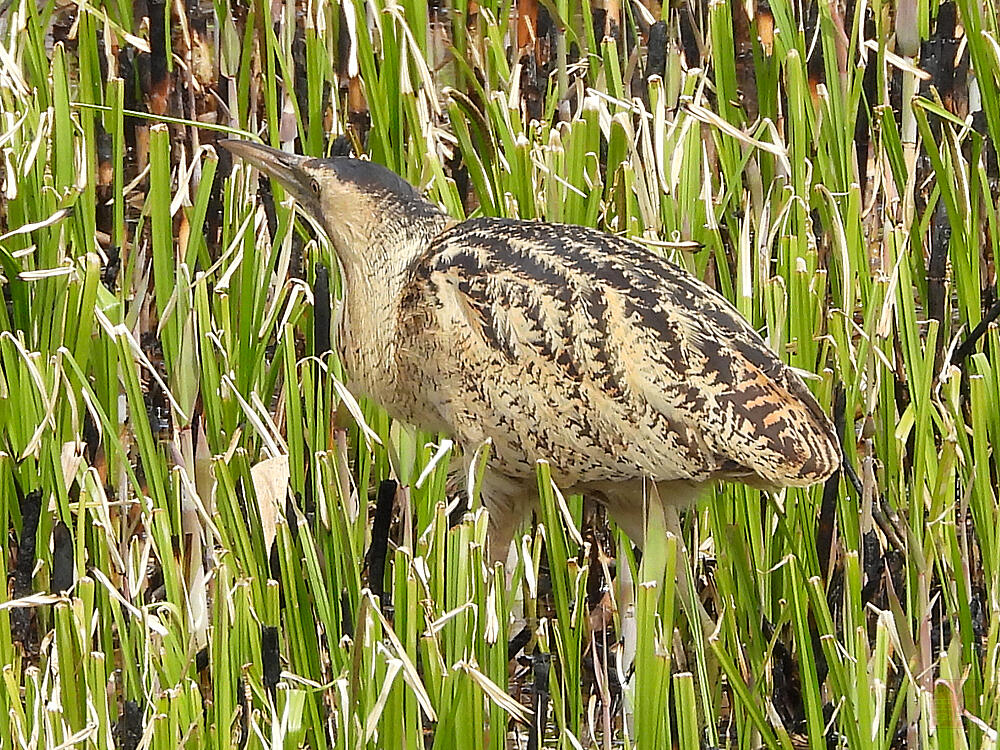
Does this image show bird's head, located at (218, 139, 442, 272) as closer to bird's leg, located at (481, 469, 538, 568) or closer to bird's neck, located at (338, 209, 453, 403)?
bird's neck, located at (338, 209, 453, 403)

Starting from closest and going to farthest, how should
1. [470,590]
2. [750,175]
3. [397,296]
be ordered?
[470,590], [397,296], [750,175]

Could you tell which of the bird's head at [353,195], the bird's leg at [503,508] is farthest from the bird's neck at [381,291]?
the bird's leg at [503,508]

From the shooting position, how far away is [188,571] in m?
1.52

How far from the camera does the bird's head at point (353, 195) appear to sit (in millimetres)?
1337

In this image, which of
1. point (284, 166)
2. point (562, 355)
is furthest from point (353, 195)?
point (562, 355)

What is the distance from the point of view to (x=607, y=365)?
1252 mm

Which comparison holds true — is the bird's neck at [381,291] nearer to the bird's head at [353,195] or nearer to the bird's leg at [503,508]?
the bird's head at [353,195]

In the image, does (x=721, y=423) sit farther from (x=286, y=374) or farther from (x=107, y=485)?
(x=107, y=485)

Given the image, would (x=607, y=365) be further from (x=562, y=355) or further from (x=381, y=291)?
(x=381, y=291)

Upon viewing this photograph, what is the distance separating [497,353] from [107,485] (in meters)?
0.47

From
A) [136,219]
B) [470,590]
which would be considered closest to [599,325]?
[470,590]

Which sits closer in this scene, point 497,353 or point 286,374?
point 497,353

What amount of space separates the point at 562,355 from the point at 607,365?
33 mm

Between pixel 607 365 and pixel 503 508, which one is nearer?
pixel 607 365
